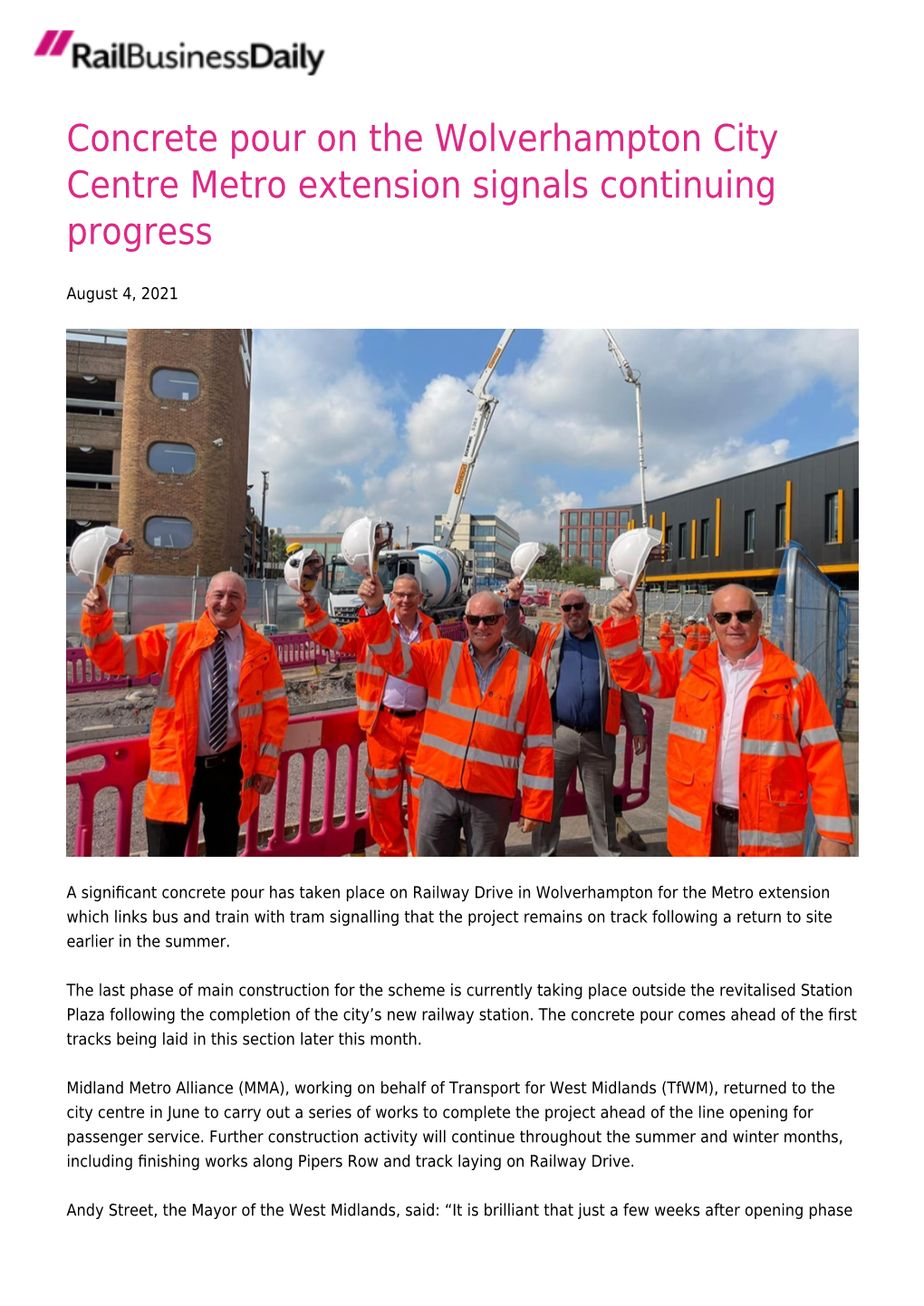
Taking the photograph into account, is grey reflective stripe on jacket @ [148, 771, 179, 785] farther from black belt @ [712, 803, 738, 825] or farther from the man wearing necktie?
black belt @ [712, 803, 738, 825]

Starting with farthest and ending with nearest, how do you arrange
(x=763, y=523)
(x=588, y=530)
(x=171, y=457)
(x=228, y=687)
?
1. (x=588, y=530)
2. (x=763, y=523)
3. (x=171, y=457)
4. (x=228, y=687)

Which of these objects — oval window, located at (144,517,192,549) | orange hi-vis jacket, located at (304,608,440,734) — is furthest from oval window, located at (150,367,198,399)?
orange hi-vis jacket, located at (304,608,440,734)

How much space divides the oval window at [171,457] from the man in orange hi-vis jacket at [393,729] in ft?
72.0

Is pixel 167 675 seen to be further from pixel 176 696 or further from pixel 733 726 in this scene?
pixel 733 726

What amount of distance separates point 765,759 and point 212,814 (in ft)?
7.84

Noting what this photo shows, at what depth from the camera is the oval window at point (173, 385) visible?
21406 millimetres

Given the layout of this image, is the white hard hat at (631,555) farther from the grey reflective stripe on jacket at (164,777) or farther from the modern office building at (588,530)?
the modern office building at (588,530)

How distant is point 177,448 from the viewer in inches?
884

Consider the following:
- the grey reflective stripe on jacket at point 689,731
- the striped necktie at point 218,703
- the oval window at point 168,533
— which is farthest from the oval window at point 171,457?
the grey reflective stripe on jacket at point 689,731
